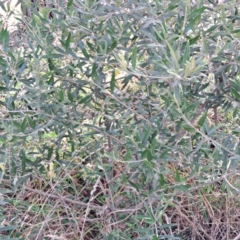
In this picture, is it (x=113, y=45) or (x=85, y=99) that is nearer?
(x=113, y=45)

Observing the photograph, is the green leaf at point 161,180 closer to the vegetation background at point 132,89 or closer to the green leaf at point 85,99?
the vegetation background at point 132,89

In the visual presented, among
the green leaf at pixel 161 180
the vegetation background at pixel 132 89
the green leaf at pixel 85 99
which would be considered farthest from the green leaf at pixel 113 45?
the green leaf at pixel 161 180

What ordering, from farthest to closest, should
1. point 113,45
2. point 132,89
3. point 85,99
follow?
point 132,89 → point 85,99 → point 113,45

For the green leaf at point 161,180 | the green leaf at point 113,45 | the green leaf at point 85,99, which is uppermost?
the green leaf at point 113,45

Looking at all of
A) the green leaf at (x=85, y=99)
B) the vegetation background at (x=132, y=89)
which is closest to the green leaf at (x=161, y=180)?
the vegetation background at (x=132, y=89)

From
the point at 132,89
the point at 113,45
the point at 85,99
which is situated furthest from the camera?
the point at 132,89

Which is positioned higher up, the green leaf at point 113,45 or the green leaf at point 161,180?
the green leaf at point 113,45

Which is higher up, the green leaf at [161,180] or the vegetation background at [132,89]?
the vegetation background at [132,89]

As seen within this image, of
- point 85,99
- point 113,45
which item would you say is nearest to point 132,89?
point 85,99

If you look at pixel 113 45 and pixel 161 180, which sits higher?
pixel 113 45

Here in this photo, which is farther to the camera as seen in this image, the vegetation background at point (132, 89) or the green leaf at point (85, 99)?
the green leaf at point (85, 99)

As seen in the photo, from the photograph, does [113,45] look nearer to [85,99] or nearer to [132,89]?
[85,99]

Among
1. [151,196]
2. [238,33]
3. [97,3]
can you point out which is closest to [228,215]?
[151,196]

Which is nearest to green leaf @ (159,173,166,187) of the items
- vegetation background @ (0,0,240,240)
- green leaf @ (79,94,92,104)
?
vegetation background @ (0,0,240,240)
